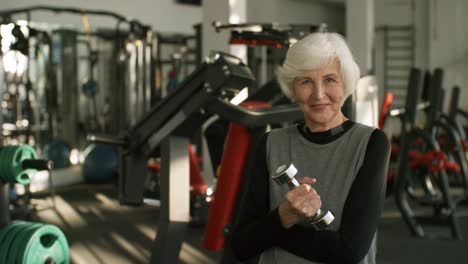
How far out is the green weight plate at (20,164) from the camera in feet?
8.91

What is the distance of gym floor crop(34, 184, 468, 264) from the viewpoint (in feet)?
12.0

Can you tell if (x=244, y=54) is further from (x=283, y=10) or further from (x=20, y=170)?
(x=283, y=10)

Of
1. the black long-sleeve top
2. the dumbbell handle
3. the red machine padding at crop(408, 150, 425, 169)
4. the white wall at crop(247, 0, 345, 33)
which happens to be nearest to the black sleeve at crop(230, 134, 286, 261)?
the black long-sleeve top

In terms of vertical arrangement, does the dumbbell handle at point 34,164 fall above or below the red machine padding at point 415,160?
above

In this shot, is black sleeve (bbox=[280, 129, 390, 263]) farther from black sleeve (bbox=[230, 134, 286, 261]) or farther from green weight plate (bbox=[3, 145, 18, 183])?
green weight plate (bbox=[3, 145, 18, 183])

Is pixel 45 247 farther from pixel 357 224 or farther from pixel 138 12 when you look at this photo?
pixel 138 12

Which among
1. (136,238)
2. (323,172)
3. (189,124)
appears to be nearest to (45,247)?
(189,124)

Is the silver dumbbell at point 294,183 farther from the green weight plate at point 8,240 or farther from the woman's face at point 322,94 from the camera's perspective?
the green weight plate at point 8,240

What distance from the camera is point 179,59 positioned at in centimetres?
773

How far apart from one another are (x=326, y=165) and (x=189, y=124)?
153cm

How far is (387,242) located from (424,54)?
689 centimetres

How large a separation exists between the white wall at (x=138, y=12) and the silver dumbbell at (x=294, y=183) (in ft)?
23.4

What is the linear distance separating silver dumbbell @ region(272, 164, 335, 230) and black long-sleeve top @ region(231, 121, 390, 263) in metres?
0.04

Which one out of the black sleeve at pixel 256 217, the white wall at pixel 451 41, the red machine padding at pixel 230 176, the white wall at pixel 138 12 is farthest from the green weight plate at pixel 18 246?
the white wall at pixel 451 41
